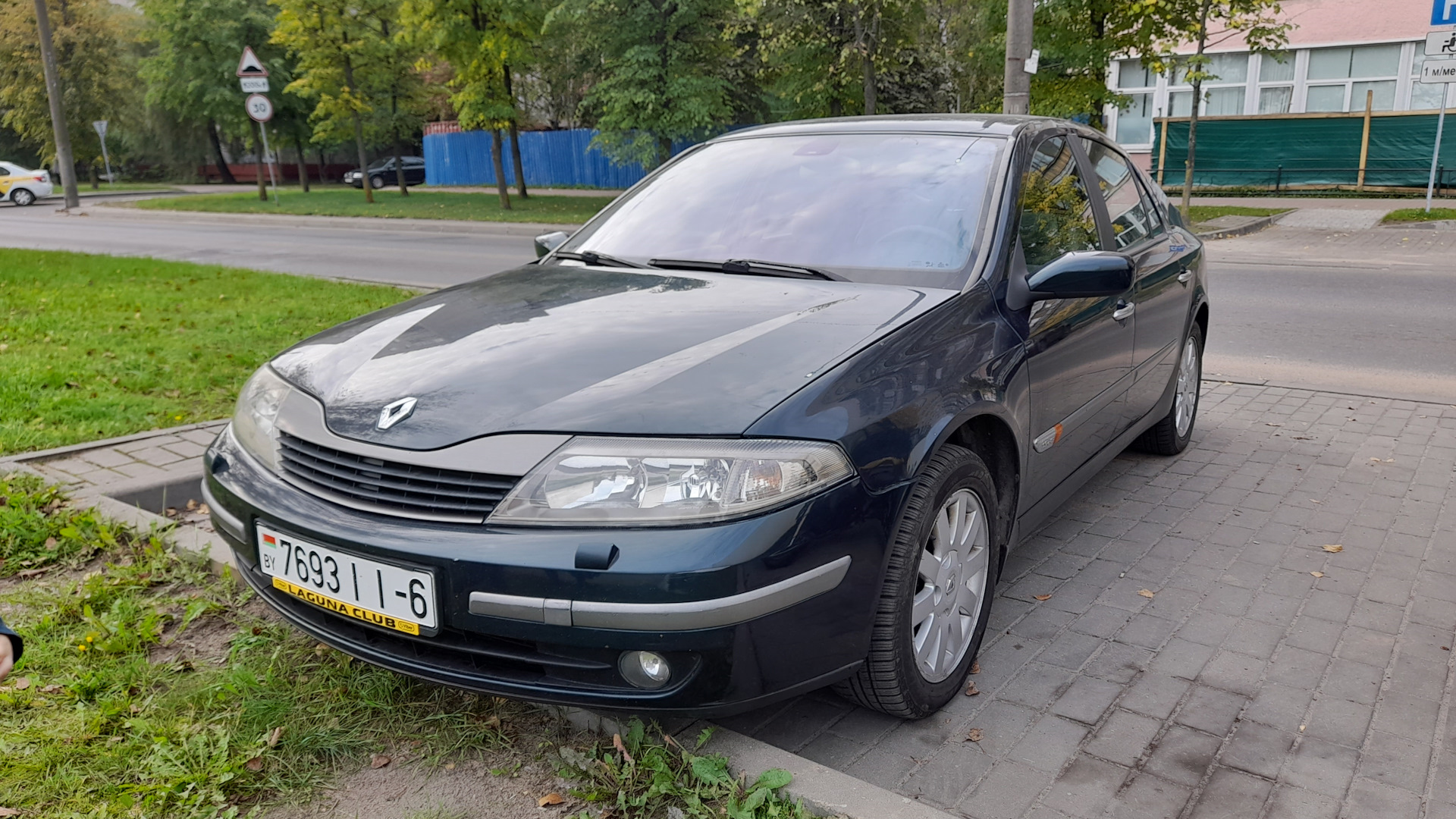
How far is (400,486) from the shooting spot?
7.79ft

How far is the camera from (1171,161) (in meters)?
26.4

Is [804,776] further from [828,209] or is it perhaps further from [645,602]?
[828,209]

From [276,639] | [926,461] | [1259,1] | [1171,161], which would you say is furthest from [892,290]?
[1171,161]

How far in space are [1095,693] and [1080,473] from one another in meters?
1.09

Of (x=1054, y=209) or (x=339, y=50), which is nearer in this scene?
(x=1054, y=209)

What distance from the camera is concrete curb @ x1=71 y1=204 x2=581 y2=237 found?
68.9 ft

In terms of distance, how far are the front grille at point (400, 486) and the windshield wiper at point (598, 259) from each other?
51.0 inches

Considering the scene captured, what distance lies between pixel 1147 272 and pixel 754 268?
1907 millimetres

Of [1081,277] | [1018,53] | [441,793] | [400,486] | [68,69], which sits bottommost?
[441,793]

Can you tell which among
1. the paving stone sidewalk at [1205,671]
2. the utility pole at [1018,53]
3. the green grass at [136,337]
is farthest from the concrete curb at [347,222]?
the paving stone sidewalk at [1205,671]

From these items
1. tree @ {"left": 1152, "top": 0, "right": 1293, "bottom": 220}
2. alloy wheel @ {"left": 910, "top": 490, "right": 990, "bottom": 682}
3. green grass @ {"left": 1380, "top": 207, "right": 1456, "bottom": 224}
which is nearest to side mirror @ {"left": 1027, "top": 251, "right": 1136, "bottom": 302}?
alloy wheel @ {"left": 910, "top": 490, "right": 990, "bottom": 682}

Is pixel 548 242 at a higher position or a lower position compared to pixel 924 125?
lower

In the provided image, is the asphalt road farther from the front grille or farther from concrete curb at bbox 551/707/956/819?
the front grille

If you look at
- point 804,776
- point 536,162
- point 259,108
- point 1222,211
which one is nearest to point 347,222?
point 259,108
